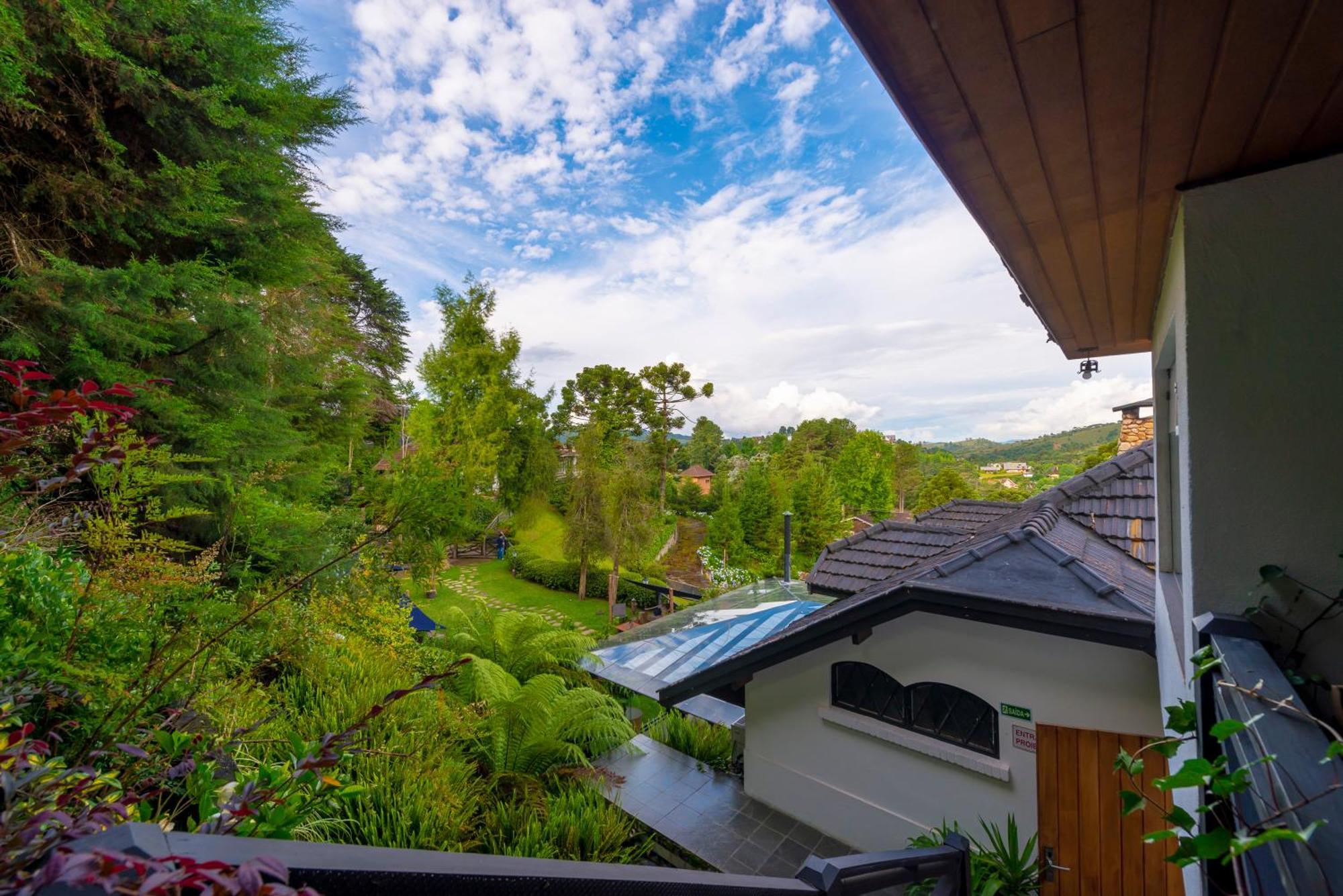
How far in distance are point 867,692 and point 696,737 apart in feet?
8.62

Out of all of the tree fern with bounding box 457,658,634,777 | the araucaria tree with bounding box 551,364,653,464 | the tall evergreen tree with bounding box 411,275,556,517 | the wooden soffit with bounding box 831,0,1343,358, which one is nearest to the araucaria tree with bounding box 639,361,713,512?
the araucaria tree with bounding box 551,364,653,464

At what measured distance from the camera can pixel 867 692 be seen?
4.48 metres

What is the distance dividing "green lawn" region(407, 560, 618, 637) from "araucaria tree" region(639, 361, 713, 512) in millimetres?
8198

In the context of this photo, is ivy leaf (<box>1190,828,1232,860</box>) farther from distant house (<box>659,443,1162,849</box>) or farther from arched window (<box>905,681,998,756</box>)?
arched window (<box>905,681,998,756</box>)

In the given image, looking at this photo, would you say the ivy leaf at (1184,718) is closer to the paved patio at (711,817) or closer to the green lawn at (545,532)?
the paved patio at (711,817)

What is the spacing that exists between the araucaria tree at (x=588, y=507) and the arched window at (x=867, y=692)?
11170 mm

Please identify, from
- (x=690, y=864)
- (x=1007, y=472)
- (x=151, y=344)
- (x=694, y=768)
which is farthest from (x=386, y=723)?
(x=1007, y=472)

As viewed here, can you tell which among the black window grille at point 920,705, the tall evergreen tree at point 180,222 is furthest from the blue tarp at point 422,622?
the black window grille at point 920,705

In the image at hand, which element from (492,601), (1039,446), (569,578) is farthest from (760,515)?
(1039,446)

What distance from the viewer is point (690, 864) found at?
4.38 metres

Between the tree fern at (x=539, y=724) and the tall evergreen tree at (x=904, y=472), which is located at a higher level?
the tall evergreen tree at (x=904, y=472)

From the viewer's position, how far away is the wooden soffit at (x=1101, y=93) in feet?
3.22

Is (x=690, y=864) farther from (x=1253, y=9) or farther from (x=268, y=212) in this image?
(x=268, y=212)

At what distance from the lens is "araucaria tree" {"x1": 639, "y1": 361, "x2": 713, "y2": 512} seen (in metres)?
24.5
